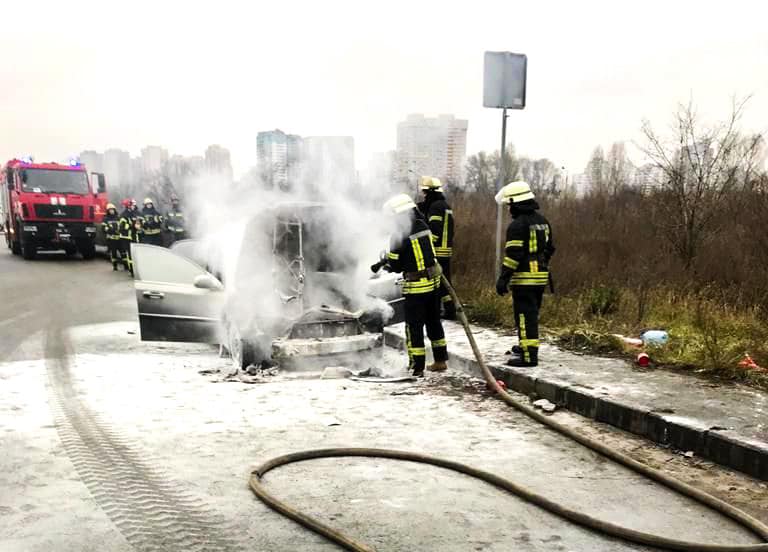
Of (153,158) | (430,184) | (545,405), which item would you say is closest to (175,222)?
(153,158)

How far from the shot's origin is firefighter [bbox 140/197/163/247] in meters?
15.7

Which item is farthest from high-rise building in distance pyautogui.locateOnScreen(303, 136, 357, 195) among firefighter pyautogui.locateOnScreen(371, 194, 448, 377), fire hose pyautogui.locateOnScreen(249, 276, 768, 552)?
fire hose pyautogui.locateOnScreen(249, 276, 768, 552)

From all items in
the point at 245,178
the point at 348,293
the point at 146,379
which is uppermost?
the point at 245,178

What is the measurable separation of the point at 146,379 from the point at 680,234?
31.2ft

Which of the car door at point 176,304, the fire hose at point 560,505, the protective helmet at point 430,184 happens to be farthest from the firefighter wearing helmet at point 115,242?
the fire hose at point 560,505

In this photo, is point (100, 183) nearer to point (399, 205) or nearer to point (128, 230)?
point (128, 230)

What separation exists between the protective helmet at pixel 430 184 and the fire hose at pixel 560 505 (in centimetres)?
388

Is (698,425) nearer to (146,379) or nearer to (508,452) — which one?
(508,452)

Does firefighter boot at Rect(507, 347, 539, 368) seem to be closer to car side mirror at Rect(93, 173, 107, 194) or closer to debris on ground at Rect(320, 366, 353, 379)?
debris on ground at Rect(320, 366, 353, 379)

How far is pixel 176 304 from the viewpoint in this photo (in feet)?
22.3

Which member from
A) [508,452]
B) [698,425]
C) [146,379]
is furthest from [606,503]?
[146,379]

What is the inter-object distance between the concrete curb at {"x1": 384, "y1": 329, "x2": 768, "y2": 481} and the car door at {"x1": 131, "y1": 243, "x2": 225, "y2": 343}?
10.5 feet

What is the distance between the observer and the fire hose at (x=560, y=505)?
2.80 m

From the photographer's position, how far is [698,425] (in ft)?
13.4
